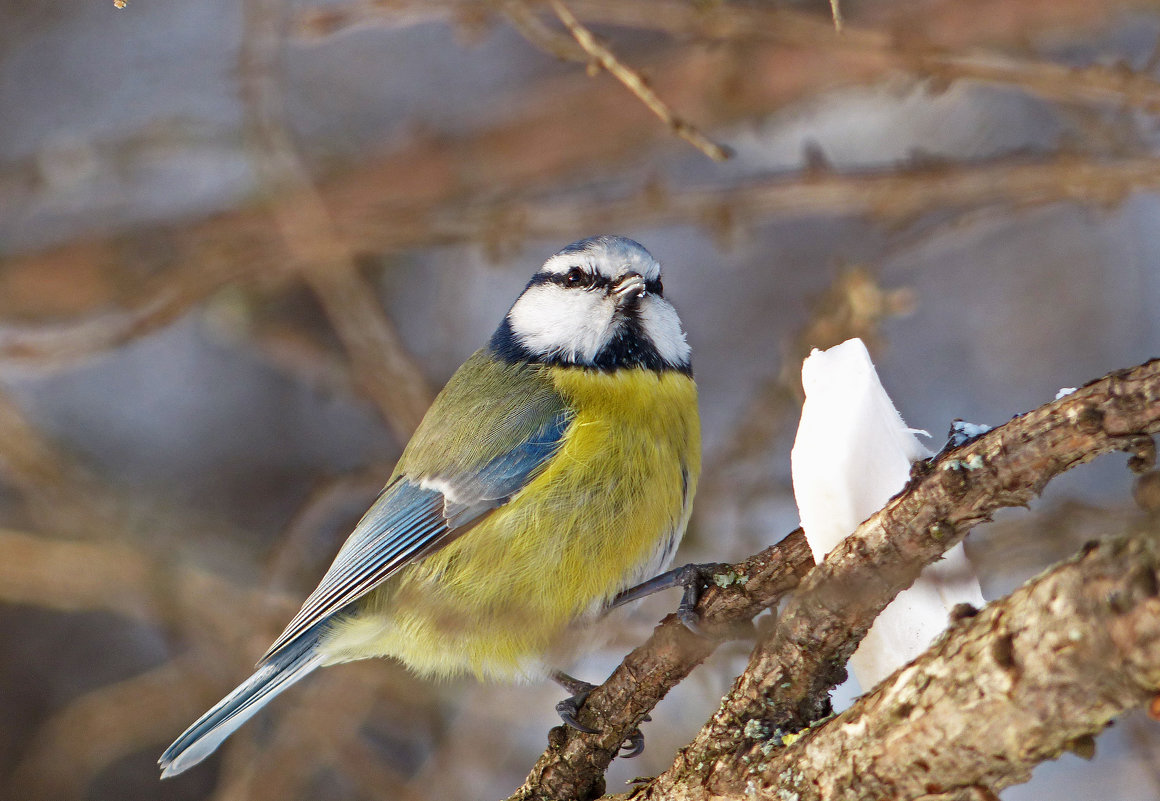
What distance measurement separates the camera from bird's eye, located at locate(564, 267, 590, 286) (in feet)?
8.81

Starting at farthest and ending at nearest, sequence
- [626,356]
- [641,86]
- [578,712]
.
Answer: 1. [626,356]
2. [641,86]
3. [578,712]

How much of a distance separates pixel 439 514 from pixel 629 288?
2.35ft

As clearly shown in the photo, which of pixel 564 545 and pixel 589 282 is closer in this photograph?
pixel 564 545

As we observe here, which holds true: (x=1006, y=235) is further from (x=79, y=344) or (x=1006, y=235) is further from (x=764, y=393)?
(x=79, y=344)

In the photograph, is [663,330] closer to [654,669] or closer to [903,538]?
[654,669]

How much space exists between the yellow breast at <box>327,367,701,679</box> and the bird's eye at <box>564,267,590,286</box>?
1.01 feet

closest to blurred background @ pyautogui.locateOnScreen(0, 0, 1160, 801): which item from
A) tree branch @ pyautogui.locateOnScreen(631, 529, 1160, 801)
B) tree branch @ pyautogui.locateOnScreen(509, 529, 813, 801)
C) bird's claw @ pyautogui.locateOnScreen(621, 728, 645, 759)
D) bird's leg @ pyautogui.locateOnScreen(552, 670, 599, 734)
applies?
bird's claw @ pyautogui.locateOnScreen(621, 728, 645, 759)

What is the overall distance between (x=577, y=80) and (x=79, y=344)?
7.60 ft

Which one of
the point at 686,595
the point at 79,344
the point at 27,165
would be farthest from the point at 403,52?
the point at 686,595

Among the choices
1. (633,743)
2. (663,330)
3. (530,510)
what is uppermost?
(663,330)

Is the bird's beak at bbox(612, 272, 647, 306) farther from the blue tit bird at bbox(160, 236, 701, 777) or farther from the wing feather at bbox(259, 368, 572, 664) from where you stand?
the wing feather at bbox(259, 368, 572, 664)

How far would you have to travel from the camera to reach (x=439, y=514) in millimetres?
2459

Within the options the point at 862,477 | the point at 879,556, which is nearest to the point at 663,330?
the point at 862,477

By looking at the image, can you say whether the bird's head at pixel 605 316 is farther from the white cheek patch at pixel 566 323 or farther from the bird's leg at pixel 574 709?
the bird's leg at pixel 574 709
